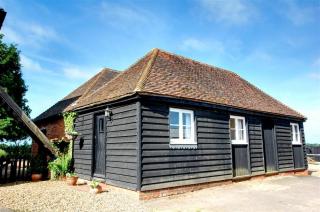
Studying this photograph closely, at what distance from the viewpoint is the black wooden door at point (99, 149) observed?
A: 10.7 metres

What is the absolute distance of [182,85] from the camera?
36.0 feet

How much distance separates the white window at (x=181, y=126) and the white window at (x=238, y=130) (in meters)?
2.67

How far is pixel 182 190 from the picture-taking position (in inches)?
374

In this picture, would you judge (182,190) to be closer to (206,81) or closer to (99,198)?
(99,198)

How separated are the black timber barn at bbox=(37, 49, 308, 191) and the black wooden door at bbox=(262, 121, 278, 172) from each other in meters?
0.05

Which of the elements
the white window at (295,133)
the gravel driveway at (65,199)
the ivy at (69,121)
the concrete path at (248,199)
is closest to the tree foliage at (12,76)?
the ivy at (69,121)

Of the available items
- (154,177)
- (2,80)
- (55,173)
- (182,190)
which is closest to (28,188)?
(55,173)

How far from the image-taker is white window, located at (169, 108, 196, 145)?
31.9 feet

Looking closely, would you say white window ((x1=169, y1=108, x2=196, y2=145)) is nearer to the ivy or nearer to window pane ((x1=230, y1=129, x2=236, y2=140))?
window pane ((x1=230, y1=129, x2=236, y2=140))

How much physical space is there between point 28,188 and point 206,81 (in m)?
8.66

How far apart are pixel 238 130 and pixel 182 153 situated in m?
3.89


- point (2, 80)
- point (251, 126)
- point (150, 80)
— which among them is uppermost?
point (2, 80)

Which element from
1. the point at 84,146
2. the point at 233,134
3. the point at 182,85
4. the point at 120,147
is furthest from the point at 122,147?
the point at 233,134

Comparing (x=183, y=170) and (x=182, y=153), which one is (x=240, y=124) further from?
(x=183, y=170)
